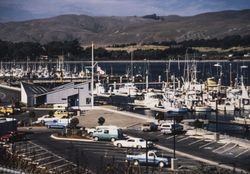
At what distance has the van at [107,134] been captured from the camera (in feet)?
80.7

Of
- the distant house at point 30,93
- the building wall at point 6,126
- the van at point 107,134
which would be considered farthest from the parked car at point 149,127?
the distant house at point 30,93

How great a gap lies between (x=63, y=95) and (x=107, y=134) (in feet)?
47.0

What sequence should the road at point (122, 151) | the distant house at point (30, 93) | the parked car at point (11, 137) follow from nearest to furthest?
the road at point (122, 151), the parked car at point (11, 137), the distant house at point (30, 93)

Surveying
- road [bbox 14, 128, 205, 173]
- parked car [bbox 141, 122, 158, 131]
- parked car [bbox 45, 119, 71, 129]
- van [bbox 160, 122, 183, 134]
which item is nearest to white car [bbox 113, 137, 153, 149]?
road [bbox 14, 128, 205, 173]

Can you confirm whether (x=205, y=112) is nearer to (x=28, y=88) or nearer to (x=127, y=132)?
(x=28, y=88)

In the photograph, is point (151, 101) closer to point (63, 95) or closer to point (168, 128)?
point (63, 95)

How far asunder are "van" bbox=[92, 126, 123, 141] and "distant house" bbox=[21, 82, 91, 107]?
35.9 ft

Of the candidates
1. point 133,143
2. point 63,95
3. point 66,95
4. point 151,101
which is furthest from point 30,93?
point 133,143

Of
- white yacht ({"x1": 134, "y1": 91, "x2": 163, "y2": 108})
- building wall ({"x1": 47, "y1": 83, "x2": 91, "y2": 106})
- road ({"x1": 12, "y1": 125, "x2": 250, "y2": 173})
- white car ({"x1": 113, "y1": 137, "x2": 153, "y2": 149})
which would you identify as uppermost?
building wall ({"x1": 47, "y1": 83, "x2": 91, "y2": 106})

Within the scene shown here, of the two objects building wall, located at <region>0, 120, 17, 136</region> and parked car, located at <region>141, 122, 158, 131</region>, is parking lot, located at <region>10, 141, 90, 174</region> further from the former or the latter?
parked car, located at <region>141, 122, 158, 131</region>

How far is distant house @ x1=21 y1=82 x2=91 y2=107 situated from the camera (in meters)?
37.6

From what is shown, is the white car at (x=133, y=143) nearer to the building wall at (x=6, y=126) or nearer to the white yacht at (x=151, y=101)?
the building wall at (x=6, y=126)

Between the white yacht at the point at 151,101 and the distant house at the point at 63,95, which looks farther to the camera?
the white yacht at the point at 151,101

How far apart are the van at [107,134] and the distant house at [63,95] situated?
35.9 feet
